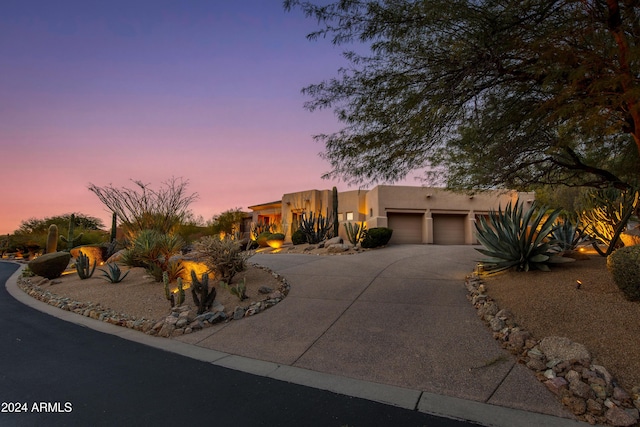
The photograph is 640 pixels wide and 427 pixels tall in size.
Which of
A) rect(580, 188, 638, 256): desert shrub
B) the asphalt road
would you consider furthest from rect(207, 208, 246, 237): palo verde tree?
the asphalt road

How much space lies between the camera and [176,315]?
673cm

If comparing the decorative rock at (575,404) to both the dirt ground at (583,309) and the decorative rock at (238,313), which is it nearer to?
the dirt ground at (583,309)

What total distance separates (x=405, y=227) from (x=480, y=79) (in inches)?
695

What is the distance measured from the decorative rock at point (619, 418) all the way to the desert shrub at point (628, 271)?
249 cm

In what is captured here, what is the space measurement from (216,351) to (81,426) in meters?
2.26

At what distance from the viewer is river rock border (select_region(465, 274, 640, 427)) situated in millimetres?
3136

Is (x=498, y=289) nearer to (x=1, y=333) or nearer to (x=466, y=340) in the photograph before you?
(x=466, y=340)

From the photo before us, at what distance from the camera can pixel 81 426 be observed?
297cm

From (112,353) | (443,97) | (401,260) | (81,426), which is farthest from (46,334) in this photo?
(401,260)

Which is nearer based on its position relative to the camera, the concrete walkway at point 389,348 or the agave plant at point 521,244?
the concrete walkway at point 389,348

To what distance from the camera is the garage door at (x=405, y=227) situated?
2280cm

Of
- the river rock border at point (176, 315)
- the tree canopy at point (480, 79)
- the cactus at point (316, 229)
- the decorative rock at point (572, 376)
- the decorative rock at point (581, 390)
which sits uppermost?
the tree canopy at point (480, 79)

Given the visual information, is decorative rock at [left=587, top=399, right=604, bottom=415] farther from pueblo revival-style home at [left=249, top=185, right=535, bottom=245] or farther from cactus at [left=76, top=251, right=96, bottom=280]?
pueblo revival-style home at [left=249, top=185, right=535, bottom=245]

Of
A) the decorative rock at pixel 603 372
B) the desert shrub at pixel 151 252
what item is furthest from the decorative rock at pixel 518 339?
the desert shrub at pixel 151 252
